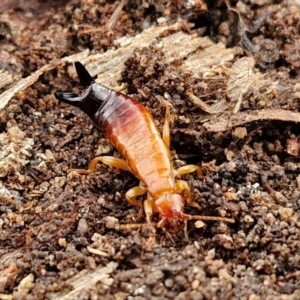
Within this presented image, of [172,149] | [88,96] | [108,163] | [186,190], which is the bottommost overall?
[186,190]

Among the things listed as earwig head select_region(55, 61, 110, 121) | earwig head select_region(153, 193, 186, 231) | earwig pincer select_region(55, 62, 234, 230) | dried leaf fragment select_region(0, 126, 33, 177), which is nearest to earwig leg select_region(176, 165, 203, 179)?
earwig pincer select_region(55, 62, 234, 230)

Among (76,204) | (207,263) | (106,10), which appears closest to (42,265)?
(76,204)

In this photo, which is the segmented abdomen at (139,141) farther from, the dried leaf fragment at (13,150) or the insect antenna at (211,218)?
the dried leaf fragment at (13,150)

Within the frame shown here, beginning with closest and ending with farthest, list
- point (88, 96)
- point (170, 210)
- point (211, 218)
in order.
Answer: point (211, 218) → point (170, 210) → point (88, 96)

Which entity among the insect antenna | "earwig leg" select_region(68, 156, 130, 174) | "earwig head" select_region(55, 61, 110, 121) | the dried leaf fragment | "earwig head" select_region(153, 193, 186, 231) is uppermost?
"earwig head" select_region(55, 61, 110, 121)

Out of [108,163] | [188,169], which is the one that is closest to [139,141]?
[108,163]

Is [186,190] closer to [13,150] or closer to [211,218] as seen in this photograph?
[211,218]

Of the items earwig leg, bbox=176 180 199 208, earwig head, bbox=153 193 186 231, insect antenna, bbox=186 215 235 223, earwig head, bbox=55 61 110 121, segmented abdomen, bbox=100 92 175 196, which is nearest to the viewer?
insect antenna, bbox=186 215 235 223

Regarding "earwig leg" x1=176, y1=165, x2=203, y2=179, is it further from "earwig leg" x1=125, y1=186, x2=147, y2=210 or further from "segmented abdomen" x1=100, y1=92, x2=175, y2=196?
"earwig leg" x1=125, y1=186, x2=147, y2=210
